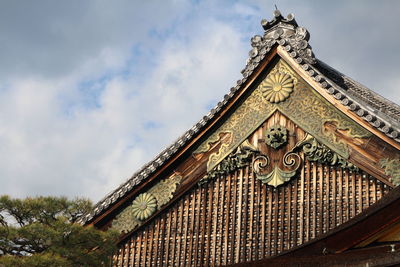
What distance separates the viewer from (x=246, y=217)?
41.4 feet

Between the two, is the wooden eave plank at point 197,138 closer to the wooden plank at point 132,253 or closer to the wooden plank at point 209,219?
the wooden plank at point 132,253

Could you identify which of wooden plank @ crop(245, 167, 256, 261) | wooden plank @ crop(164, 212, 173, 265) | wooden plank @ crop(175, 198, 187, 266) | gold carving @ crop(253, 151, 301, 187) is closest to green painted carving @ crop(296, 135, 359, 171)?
gold carving @ crop(253, 151, 301, 187)

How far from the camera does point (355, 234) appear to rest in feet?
21.9

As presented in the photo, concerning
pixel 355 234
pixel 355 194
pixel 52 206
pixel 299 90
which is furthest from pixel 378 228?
pixel 299 90

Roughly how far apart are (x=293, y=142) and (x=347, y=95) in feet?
4.78

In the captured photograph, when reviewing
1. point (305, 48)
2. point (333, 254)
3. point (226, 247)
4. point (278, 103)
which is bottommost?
point (333, 254)

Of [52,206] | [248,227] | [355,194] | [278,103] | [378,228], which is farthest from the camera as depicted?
[278,103]

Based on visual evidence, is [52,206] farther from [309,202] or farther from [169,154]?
[309,202]

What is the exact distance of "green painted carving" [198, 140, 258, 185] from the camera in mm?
13188

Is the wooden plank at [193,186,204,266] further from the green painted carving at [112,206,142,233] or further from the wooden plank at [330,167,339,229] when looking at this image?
the wooden plank at [330,167,339,229]

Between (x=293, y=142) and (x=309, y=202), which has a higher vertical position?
(x=293, y=142)

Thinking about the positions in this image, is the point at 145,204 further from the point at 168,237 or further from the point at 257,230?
the point at 257,230

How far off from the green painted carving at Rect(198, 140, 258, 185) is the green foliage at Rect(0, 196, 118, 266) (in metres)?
3.28

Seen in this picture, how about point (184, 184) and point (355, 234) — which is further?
point (184, 184)
